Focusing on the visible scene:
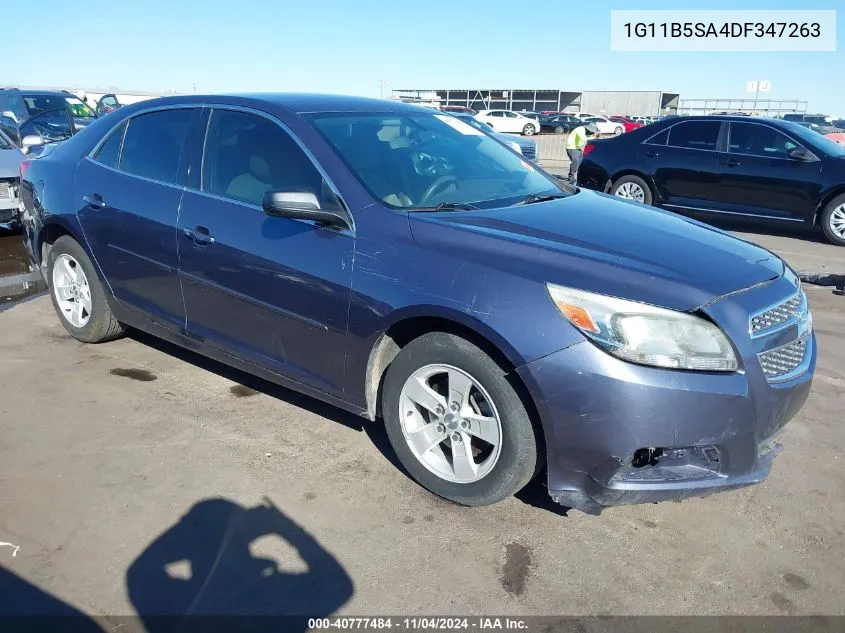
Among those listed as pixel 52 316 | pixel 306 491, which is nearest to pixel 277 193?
pixel 306 491

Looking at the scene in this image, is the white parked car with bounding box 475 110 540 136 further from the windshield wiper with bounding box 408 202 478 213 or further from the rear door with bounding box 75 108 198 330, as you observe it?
the windshield wiper with bounding box 408 202 478 213

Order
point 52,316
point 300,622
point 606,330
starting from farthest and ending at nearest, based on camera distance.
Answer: point 52,316 → point 606,330 → point 300,622

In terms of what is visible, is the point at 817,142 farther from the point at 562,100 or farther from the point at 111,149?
the point at 562,100

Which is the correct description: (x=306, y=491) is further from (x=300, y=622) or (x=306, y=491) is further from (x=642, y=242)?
(x=642, y=242)

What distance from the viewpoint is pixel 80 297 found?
4746 mm

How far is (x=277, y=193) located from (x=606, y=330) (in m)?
1.52

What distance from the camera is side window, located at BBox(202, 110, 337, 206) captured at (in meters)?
3.37

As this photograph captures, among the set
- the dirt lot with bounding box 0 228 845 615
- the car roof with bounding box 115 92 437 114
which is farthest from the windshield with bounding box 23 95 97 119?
the dirt lot with bounding box 0 228 845 615

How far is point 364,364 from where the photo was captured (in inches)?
123

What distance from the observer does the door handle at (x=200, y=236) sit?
3.58 metres

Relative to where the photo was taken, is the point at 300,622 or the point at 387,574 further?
the point at 387,574

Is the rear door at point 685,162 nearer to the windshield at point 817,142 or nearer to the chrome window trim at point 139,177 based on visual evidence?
the windshield at point 817,142

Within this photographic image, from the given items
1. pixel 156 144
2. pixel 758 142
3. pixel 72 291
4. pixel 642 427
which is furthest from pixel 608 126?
pixel 642 427

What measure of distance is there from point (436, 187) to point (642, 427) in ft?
5.24
